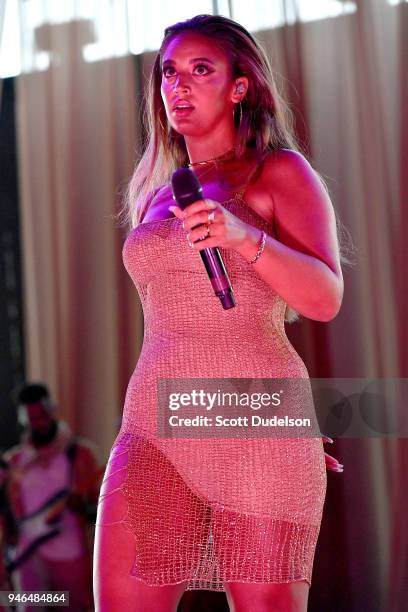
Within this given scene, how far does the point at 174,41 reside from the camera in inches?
58.2

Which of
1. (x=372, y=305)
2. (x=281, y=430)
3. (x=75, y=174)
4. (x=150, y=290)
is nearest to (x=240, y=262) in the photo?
(x=150, y=290)

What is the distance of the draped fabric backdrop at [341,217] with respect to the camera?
281cm

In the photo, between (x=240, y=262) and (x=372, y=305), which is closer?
(x=240, y=262)

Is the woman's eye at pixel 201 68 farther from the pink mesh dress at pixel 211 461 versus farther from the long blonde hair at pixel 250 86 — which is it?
the pink mesh dress at pixel 211 461

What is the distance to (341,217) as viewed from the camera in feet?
9.50

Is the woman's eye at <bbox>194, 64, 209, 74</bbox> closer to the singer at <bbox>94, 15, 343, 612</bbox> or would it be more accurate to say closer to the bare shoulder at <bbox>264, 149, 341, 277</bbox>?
the singer at <bbox>94, 15, 343, 612</bbox>

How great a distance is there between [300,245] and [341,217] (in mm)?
1638

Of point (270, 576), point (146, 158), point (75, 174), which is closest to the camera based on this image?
point (270, 576)

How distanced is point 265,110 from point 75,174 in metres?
2.00

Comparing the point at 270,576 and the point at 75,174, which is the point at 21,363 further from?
the point at 270,576

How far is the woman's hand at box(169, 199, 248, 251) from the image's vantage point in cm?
107

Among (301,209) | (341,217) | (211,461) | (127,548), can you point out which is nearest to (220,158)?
(301,209)

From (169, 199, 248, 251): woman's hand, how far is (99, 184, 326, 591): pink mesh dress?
0.23 m

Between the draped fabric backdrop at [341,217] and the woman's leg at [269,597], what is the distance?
1.59 m
